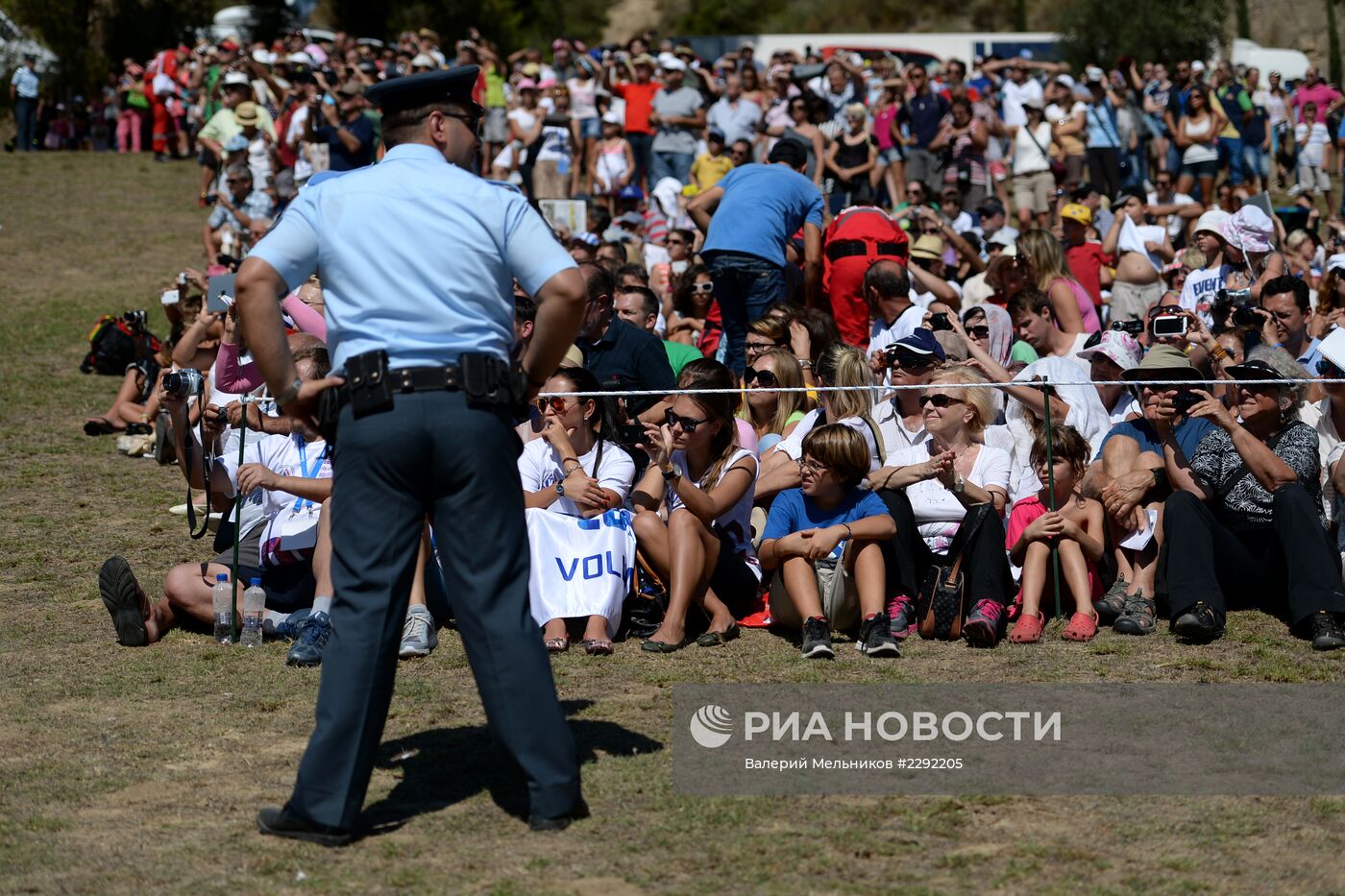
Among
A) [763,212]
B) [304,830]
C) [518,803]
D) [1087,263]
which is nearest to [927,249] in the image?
[1087,263]

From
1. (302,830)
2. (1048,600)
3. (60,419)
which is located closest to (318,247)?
(302,830)

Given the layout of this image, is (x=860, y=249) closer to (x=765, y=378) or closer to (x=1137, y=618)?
(x=765, y=378)

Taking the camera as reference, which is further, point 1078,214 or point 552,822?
point 1078,214

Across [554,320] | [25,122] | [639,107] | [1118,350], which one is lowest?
[554,320]

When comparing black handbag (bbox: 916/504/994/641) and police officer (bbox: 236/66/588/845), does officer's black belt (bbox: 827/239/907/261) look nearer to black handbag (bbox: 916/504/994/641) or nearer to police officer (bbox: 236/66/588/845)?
black handbag (bbox: 916/504/994/641)

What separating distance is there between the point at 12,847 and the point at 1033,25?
161 feet

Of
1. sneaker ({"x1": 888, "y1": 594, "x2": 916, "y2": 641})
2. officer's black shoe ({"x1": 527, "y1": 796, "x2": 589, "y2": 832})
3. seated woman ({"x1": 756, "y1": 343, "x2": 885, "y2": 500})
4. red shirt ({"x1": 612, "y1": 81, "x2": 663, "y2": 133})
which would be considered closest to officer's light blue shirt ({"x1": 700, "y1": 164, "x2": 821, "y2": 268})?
seated woman ({"x1": 756, "y1": 343, "x2": 885, "y2": 500})

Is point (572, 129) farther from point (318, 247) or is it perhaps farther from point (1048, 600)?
point (318, 247)

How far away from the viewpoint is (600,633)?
22.1 ft

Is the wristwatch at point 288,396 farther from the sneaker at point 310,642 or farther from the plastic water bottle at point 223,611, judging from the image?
the plastic water bottle at point 223,611

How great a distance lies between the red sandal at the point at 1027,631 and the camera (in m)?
6.73

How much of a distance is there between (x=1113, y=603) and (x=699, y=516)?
1791 mm

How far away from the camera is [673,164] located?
18969 millimetres

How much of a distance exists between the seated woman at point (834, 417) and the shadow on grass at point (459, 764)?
77.2 inches
